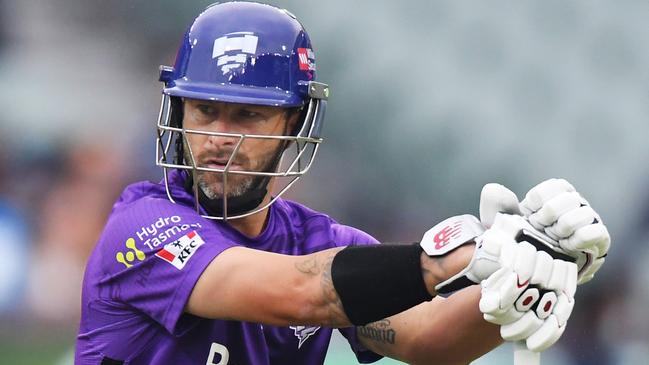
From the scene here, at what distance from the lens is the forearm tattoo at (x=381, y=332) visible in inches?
135

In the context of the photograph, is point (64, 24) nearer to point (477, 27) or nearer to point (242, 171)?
point (477, 27)

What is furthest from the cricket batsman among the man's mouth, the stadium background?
the stadium background

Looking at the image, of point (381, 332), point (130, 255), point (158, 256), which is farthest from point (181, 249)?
point (381, 332)

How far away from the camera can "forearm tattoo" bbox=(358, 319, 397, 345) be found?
343cm

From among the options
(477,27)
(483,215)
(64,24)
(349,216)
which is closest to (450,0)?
(477,27)

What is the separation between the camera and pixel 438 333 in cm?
332

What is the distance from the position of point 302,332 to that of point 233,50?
0.85m

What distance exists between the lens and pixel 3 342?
207 inches

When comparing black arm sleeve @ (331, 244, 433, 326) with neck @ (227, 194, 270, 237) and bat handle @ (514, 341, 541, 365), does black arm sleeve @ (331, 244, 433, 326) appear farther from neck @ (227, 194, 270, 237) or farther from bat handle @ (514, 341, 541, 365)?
neck @ (227, 194, 270, 237)

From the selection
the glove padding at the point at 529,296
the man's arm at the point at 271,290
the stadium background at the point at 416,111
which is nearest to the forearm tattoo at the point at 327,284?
the man's arm at the point at 271,290

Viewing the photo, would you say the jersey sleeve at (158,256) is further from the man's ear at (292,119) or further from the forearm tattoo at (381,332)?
→ the forearm tattoo at (381,332)

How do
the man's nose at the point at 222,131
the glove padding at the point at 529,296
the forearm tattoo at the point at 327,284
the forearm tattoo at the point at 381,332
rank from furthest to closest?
the forearm tattoo at the point at 381,332
the man's nose at the point at 222,131
the forearm tattoo at the point at 327,284
the glove padding at the point at 529,296

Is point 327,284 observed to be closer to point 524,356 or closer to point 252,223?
point 524,356

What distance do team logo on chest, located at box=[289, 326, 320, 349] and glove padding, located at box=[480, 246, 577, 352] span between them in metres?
1.06
